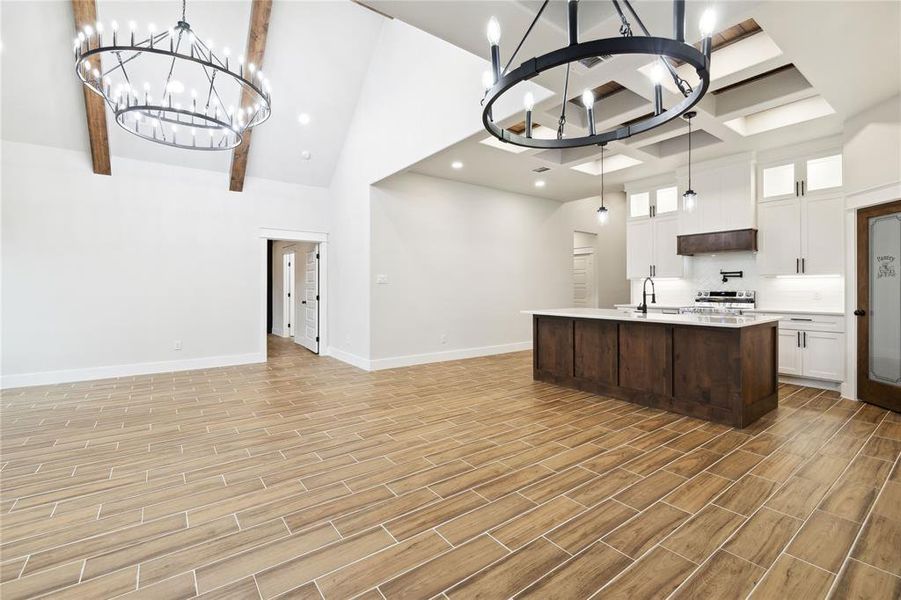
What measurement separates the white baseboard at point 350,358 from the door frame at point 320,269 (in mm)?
106

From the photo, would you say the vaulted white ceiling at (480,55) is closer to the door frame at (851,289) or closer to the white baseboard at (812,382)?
the door frame at (851,289)

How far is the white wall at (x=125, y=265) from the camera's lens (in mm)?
5270

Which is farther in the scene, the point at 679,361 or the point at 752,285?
the point at 752,285

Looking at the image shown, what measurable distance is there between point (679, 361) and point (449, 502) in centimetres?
273

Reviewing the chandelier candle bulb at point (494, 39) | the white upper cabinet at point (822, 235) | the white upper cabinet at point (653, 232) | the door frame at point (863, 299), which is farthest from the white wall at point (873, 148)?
the chandelier candle bulb at point (494, 39)

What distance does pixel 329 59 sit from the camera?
579cm

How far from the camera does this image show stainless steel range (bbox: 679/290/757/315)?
5523mm

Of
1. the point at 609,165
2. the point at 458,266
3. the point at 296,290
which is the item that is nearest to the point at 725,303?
the point at 609,165

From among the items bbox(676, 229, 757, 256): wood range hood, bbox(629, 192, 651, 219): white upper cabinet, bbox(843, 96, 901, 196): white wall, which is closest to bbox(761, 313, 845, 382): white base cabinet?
bbox(676, 229, 757, 256): wood range hood

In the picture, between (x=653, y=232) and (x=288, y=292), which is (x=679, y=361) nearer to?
(x=653, y=232)

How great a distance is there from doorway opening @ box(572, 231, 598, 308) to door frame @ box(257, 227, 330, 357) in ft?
18.2

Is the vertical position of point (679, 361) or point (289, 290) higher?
point (289, 290)

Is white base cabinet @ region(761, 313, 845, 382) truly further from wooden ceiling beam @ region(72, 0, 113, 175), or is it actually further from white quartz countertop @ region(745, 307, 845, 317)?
wooden ceiling beam @ region(72, 0, 113, 175)

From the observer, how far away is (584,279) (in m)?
9.77
